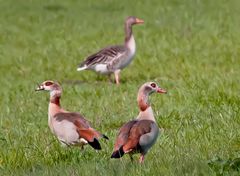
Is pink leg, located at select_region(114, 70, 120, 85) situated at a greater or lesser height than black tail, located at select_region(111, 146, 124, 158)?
greater

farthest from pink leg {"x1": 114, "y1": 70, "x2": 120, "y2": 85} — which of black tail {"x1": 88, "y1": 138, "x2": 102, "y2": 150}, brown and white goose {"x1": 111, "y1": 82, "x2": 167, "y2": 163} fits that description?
brown and white goose {"x1": 111, "y1": 82, "x2": 167, "y2": 163}

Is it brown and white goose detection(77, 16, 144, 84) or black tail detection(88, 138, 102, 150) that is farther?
brown and white goose detection(77, 16, 144, 84)

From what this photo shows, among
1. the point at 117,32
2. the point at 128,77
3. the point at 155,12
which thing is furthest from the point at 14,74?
the point at 155,12

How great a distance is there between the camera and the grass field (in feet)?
28.1

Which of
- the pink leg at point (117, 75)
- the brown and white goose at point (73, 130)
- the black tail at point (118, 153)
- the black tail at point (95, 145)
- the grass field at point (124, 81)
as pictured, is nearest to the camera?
the black tail at point (118, 153)

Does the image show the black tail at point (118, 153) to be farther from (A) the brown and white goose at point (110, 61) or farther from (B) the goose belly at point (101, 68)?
(B) the goose belly at point (101, 68)

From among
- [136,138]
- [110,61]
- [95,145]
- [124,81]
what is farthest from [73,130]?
[124,81]

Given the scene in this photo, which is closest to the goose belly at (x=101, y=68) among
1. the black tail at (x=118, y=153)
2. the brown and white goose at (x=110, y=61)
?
the brown and white goose at (x=110, y=61)

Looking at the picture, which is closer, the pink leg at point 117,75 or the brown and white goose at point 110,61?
the pink leg at point 117,75

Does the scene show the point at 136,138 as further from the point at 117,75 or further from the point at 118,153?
the point at 117,75

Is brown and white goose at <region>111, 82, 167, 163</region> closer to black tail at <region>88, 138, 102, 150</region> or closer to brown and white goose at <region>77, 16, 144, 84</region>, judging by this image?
black tail at <region>88, 138, 102, 150</region>

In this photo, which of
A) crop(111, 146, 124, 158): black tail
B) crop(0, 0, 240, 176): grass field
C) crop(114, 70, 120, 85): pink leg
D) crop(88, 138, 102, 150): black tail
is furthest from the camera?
crop(114, 70, 120, 85): pink leg

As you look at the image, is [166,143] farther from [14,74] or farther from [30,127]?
[14,74]

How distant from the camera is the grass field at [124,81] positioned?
8562mm
